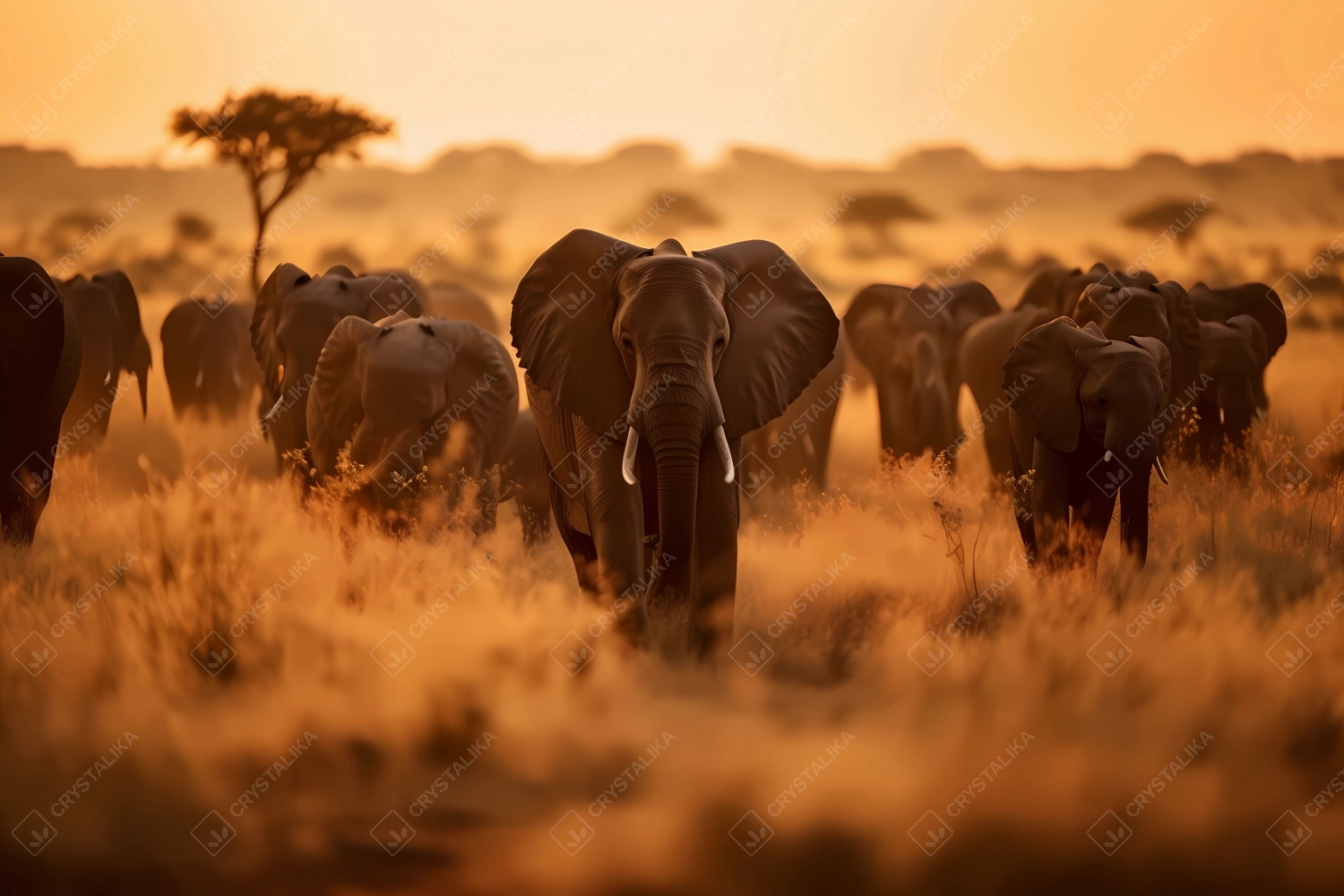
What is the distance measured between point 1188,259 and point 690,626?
17601 millimetres

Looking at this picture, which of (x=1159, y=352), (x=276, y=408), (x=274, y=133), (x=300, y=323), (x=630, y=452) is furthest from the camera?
(x=274, y=133)

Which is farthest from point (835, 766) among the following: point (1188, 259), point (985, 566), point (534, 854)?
point (1188, 259)

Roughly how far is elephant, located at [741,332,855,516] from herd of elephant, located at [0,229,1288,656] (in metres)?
0.04

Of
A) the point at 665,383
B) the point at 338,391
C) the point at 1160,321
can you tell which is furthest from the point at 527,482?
the point at 1160,321

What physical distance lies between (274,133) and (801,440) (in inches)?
496

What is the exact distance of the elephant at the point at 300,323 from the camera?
35.7 feet

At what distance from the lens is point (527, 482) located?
10.8m

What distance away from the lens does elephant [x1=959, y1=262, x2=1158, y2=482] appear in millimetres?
12852

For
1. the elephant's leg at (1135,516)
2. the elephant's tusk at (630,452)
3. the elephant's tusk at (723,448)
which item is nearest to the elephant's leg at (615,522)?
the elephant's tusk at (630,452)

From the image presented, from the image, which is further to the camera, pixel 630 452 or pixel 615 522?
pixel 615 522

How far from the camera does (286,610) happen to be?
6117 millimetres

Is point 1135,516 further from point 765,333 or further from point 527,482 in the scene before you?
point 527,482

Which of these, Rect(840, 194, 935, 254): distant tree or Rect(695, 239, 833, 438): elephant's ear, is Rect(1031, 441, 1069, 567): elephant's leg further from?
Rect(840, 194, 935, 254): distant tree

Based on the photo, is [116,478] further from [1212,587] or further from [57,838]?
[1212,587]
